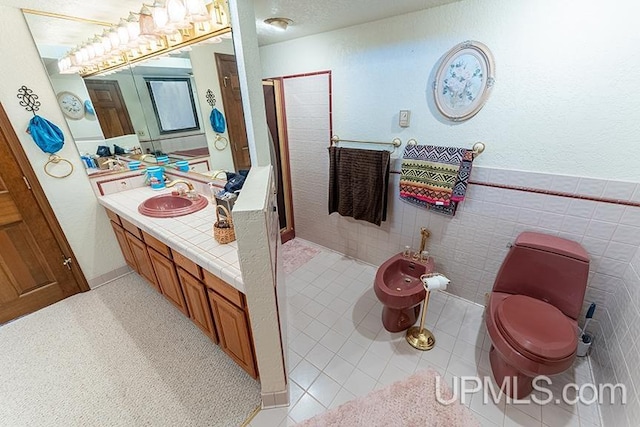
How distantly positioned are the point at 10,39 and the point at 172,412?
8.06 feet

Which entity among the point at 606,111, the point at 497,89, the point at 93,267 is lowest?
the point at 93,267

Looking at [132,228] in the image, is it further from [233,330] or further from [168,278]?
[233,330]

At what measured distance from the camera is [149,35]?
1.53 metres

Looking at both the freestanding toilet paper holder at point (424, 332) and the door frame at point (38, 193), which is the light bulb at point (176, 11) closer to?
the door frame at point (38, 193)

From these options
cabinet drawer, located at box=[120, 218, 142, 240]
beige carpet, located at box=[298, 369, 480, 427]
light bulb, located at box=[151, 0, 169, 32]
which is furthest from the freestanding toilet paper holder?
light bulb, located at box=[151, 0, 169, 32]

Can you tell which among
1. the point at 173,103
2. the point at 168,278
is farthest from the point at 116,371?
the point at 173,103

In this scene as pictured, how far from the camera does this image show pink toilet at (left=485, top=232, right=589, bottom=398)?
3.86 ft

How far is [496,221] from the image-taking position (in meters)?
1.67

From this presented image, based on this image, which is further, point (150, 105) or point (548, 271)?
point (150, 105)

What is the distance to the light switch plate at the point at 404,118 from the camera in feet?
5.86

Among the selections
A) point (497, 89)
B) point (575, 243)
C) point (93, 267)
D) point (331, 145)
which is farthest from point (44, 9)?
point (575, 243)

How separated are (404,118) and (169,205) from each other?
195 cm

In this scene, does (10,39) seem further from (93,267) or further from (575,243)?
(575,243)

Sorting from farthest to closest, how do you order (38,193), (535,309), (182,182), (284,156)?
(284,156) < (182,182) < (38,193) < (535,309)
